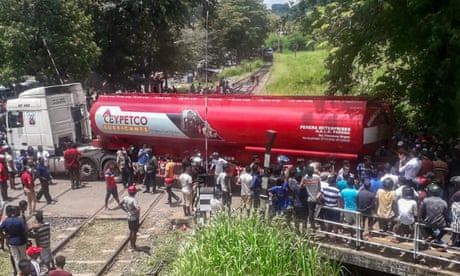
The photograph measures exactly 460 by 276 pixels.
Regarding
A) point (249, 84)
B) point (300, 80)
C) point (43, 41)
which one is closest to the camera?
point (43, 41)

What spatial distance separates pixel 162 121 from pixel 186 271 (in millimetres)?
8460

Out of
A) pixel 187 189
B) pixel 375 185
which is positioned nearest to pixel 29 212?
pixel 187 189

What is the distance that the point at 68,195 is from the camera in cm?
1739

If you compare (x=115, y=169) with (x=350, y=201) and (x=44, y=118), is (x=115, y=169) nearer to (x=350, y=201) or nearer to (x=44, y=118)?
(x=44, y=118)

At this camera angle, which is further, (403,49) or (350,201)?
(403,49)

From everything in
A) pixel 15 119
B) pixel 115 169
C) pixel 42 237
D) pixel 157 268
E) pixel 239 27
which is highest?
pixel 239 27

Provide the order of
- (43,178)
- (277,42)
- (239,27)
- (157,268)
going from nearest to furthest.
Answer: (157,268) → (43,178) → (239,27) → (277,42)

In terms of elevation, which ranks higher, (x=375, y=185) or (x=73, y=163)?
(x=375, y=185)

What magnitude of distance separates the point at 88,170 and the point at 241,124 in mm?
6491

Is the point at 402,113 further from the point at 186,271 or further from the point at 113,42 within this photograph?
the point at 113,42

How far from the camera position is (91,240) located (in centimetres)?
1345

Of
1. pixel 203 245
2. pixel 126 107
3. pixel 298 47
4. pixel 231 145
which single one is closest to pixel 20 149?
pixel 126 107

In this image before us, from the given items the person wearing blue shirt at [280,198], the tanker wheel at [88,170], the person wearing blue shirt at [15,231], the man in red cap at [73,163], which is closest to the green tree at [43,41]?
the tanker wheel at [88,170]

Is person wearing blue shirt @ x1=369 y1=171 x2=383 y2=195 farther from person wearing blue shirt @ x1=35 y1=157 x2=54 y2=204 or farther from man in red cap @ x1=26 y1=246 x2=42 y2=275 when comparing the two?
person wearing blue shirt @ x1=35 y1=157 x2=54 y2=204
